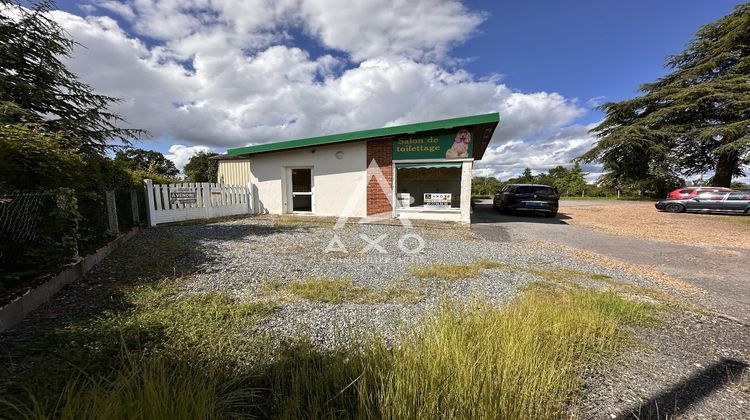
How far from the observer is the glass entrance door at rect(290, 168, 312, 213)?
12531 mm

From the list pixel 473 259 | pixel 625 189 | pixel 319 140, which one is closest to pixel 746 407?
pixel 473 259

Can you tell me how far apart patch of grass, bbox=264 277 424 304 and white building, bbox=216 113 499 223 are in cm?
679

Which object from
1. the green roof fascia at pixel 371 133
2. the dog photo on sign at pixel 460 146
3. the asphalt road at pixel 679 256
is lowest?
the asphalt road at pixel 679 256

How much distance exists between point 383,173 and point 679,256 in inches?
325

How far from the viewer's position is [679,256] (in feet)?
21.3

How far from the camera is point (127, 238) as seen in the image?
659cm

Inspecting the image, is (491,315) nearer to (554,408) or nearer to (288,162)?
(554,408)

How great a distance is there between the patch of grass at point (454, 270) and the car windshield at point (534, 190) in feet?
33.5

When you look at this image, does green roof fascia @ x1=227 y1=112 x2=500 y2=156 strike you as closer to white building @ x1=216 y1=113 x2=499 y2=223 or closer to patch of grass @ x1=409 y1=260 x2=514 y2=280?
white building @ x1=216 y1=113 x2=499 y2=223

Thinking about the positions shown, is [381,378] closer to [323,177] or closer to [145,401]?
[145,401]

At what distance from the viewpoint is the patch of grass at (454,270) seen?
4512 millimetres

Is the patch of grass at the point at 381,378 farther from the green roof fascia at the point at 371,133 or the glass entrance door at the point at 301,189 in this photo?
the glass entrance door at the point at 301,189

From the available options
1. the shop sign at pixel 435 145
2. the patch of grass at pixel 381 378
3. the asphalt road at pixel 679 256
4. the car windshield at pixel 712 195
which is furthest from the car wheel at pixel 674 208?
the patch of grass at pixel 381 378

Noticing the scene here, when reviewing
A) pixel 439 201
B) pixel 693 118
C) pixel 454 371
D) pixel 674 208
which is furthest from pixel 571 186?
pixel 454 371
